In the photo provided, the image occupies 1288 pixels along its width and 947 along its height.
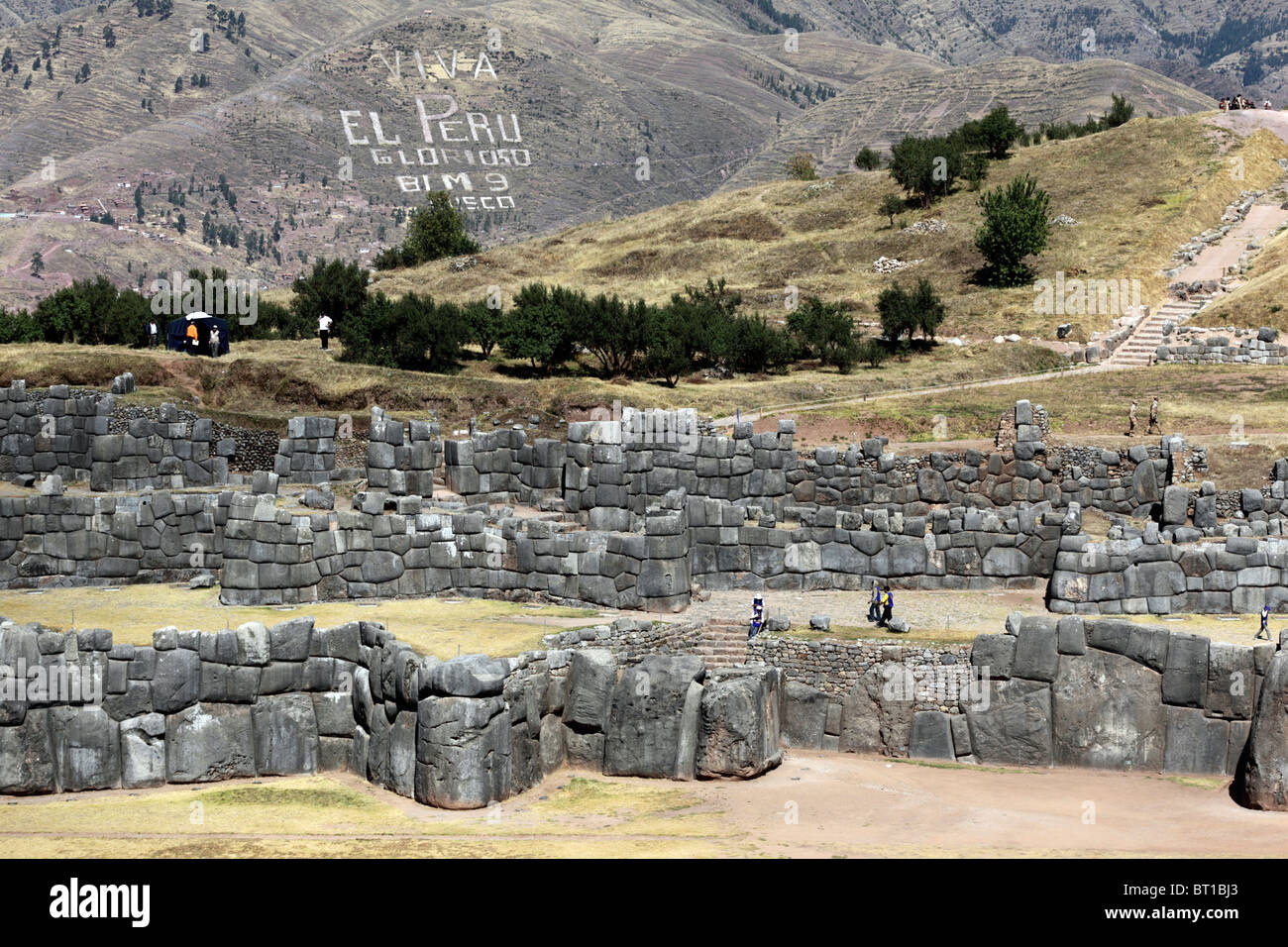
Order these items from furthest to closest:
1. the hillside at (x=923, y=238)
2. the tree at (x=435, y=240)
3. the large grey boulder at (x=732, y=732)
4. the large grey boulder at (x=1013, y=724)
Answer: the tree at (x=435, y=240) < the hillside at (x=923, y=238) < the large grey boulder at (x=1013, y=724) < the large grey boulder at (x=732, y=732)

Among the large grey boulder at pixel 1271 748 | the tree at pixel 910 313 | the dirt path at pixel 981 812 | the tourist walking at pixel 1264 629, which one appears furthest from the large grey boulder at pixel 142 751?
the tree at pixel 910 313

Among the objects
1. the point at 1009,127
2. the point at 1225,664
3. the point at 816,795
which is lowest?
the point at 816,795

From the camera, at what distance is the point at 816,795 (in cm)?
2647

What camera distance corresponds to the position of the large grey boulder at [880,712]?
29.2 m

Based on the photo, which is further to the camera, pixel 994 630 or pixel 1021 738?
pixel 994 630

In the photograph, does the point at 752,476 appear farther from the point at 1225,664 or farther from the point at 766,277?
the point at 766,277

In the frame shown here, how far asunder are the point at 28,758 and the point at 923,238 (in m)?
65.6

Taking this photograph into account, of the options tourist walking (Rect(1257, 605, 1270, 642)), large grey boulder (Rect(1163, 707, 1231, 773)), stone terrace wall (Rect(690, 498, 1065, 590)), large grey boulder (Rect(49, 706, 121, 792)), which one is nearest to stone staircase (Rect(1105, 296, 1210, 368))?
stone terrace wall (Rect(690, 498, 1065, 590))

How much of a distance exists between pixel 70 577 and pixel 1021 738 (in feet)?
61.6

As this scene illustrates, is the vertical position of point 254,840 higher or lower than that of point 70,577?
lower

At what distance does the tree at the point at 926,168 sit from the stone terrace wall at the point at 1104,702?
64698mm

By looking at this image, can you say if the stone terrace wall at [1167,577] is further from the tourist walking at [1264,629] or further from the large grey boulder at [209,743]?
the large grey boulder at [209,743]

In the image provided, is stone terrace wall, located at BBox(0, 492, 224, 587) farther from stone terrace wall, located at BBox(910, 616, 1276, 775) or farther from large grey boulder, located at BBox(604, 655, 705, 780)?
stone terrace wall, located at BBox(910, 616, 1276, 775)

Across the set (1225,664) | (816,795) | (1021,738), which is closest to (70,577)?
(816,795)
